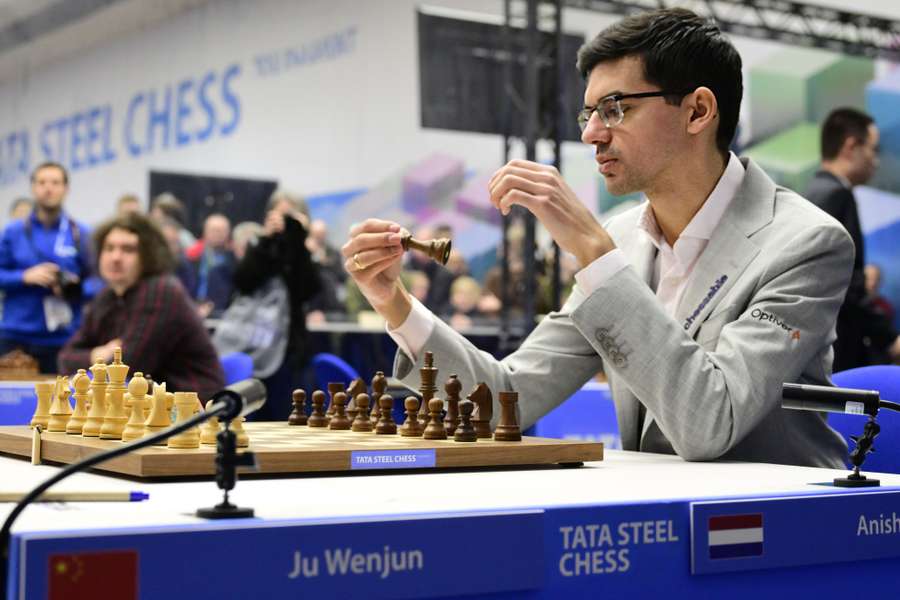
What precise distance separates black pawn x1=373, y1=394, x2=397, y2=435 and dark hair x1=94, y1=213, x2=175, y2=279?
2.58 meters

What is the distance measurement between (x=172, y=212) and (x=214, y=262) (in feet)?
1.54

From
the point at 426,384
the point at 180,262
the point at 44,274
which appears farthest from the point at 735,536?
the point at 180,262

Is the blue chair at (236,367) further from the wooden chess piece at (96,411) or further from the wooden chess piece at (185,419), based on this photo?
the wooden chess piece at (185,419)

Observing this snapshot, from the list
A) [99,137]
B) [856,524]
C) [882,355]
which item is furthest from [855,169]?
[99,137]

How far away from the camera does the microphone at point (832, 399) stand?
142 centimetres

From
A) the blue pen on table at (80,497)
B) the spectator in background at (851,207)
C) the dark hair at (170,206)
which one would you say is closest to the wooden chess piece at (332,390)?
the blue pen on table at (80,497)

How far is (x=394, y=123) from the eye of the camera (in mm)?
9812

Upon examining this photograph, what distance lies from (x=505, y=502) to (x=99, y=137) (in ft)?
31.8

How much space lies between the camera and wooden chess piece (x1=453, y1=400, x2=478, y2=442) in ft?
5.44

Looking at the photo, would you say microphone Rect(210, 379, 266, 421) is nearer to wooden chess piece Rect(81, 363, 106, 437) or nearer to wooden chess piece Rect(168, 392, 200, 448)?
wooden chess piece Rect(168, 392, 200, 448)

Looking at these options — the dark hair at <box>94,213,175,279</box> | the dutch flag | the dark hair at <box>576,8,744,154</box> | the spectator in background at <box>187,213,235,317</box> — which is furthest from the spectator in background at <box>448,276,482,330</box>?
the dutch flag

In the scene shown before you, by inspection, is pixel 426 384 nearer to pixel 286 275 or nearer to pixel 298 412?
pixel 298 412

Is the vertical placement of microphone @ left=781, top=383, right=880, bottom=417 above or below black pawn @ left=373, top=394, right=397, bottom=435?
above

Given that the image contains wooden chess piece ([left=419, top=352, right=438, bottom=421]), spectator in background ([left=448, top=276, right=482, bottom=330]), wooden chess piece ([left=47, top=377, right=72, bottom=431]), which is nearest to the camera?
wooden chess piece ([left=47, top=377, right=72, bottom=431])
